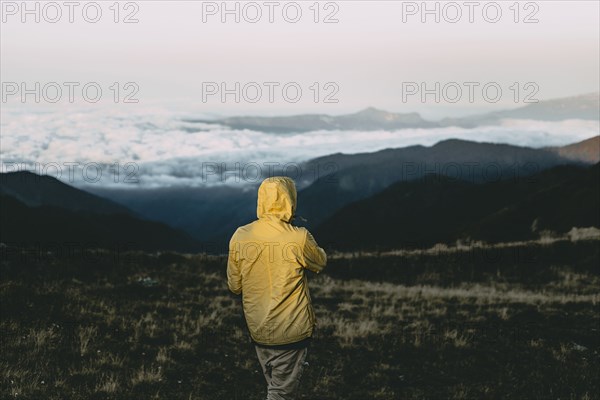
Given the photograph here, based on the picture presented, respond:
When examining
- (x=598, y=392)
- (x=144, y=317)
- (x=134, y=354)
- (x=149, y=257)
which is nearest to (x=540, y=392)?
(x=598, y=392)

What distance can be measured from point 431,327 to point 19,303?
8819mm

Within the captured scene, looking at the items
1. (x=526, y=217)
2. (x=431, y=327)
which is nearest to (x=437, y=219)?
(x=526, y=217)

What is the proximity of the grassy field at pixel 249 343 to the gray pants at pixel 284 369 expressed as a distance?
258 cm

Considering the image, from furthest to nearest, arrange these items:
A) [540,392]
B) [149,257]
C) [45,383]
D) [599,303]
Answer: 1. [149,257]
2. [599,303]
3. [540,392]
4. [45,383]

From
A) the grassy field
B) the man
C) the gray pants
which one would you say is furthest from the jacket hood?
the grassy field

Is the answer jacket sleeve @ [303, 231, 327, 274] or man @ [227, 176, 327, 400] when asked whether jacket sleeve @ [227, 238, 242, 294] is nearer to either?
man @ [227, 176, 327, 400]

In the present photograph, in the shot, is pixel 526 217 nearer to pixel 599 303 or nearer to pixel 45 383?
pixel 599 303

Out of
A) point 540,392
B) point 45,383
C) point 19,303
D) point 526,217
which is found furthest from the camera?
point 526,217

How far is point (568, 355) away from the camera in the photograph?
1088 centimetres

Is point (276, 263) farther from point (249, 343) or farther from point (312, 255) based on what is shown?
point (249, 343)

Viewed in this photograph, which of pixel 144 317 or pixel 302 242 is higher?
pixel 302 242

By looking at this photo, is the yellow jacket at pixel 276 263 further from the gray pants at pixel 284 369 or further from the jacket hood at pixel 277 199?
the gray pants at pixel 284 369

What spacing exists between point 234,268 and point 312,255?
2.64 ft

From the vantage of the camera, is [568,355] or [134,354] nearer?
[134,354]
